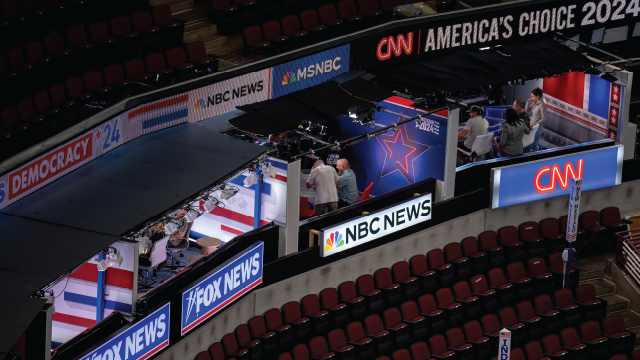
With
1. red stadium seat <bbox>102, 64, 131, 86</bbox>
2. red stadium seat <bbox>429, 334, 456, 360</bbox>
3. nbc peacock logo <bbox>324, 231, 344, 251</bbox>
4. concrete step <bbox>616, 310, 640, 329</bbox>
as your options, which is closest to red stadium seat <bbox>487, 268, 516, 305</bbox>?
red stadium seat <bbox>429, 334, 456, 360</bbox>

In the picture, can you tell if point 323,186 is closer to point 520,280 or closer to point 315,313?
point 315,313

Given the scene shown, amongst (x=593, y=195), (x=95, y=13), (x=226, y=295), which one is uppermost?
(x=95, y=13)

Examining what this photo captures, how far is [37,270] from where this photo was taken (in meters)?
13.3

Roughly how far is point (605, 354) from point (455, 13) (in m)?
7.27

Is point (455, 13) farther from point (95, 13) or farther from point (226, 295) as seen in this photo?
point (226, 295)

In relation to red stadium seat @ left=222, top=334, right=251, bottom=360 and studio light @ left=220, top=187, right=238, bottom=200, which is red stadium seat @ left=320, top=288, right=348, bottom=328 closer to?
red stadium seat @ left=222, top=334, right=251, bottom=360

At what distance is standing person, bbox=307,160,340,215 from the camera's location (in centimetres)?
1833

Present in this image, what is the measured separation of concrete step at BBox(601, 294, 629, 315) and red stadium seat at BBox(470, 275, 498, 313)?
2729mm

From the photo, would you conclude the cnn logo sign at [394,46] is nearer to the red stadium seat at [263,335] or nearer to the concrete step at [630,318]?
the red stadium seat at [263,335]

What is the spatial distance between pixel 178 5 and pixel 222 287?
23.0 feet

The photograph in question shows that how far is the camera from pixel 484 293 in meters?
19.2

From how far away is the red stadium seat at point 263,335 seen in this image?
16797 mm

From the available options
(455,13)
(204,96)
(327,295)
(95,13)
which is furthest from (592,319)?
(95,13)

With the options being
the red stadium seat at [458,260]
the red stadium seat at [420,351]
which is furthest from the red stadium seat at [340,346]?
the red stadium seat at [458,260]
